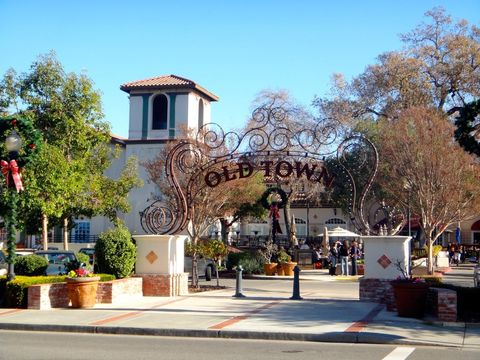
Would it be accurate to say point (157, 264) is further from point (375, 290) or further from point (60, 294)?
point (375, 290)

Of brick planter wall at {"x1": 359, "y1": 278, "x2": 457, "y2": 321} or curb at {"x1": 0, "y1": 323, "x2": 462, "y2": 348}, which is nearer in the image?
curb at {"x1": 0, "y1": 323, "x2": 462, "y2": 348}

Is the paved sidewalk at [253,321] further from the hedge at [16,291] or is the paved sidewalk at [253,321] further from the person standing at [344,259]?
the person standing at [344,259]

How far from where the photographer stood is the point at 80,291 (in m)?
16.9

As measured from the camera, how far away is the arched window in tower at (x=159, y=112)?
2019 inches

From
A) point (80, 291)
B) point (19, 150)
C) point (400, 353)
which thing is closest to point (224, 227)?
point (19, 150)

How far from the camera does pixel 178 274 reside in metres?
20.4

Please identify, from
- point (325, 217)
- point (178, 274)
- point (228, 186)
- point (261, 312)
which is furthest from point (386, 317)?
point (325, 217)

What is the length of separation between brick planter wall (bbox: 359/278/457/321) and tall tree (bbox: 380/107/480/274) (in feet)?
43.0

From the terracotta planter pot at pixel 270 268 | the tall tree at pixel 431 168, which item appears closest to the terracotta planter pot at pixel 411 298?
the tall tree at pixel 431 168

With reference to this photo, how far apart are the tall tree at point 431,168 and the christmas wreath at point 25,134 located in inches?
742

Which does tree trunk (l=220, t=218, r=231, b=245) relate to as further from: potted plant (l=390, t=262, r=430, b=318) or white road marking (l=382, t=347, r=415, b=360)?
white road marking (l=382, t=347, r=415, b=360)

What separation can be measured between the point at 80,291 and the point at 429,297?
850cm

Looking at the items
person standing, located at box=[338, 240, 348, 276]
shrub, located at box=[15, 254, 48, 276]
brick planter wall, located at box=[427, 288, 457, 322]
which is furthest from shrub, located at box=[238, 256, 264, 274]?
brick planter wall, located at box=[427, 288, 457, 322]

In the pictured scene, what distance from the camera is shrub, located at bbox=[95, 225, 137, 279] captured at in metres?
19.0
